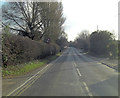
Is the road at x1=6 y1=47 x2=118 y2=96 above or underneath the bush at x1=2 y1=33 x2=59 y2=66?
underneath

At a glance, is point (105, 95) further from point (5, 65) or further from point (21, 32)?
point (21, 32)

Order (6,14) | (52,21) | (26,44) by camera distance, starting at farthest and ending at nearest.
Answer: (52,21) → (6,14) → (26,44)

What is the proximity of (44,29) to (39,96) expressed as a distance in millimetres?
23864

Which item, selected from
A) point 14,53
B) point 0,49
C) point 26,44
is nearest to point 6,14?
point 26,44

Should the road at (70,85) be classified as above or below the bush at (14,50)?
below

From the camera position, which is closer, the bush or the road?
the road

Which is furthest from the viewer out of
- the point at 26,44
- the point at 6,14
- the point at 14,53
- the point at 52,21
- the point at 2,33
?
the point at 52,21

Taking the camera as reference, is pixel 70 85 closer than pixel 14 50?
Yes

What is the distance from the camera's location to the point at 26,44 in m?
16.2

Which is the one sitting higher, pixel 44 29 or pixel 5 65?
pixel 44 29

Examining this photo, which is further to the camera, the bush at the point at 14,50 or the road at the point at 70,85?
the bush at the point at 14,50

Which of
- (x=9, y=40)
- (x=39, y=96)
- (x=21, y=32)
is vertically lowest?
(x=39, y=96)

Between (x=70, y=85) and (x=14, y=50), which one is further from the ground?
(x=14, y=50)

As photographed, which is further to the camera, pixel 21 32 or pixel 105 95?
pixel 21 32
